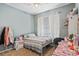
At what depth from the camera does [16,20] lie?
1.58m

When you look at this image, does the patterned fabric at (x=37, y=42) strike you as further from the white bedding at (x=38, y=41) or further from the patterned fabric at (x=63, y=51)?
the patterned fabric at (x=63, y=51)

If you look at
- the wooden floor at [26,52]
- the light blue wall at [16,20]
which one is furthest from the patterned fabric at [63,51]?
the light blue wall at [16,20]

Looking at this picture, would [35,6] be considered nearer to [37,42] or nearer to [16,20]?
[16,20]

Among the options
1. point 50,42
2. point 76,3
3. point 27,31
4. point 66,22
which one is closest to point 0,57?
point 27,31

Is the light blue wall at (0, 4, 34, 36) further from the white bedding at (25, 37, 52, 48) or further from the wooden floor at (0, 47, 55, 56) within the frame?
the wooden floor at (0, 47, 55, 56)

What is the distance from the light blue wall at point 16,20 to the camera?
152cm

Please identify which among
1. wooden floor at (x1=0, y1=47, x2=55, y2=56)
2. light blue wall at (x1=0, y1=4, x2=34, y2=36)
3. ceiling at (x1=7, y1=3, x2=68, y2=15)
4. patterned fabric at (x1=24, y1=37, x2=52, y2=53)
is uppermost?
ceiling at (x1=7, y1=3, x2=68, y2=15)

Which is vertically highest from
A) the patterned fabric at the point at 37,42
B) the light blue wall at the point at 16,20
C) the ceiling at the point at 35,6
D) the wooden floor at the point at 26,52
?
the ceiling at the point at 35,6

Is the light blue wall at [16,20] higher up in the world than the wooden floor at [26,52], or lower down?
higher up

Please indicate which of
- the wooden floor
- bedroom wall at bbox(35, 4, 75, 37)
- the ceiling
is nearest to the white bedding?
the wooden floor

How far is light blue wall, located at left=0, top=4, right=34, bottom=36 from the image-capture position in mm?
1524

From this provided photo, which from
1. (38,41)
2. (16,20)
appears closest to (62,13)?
(38,41)

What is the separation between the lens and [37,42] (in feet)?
5.22

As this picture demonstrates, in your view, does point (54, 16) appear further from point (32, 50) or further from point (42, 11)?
point (32, 50)
